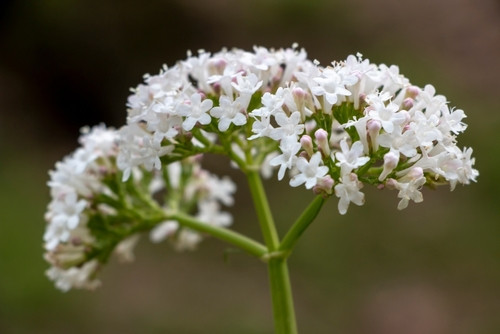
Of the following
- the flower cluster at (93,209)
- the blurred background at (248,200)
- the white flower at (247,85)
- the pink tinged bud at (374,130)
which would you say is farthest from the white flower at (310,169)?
the blurred background at (248,200)

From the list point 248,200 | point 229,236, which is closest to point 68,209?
point 229,236

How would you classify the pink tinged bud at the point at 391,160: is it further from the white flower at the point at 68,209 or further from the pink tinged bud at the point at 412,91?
the white flower at the point at 68,209

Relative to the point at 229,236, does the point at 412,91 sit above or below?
above

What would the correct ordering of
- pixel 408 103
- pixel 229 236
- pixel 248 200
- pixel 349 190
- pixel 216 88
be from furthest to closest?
pixel 248 200 → pixel 229 236 → pixel 216 88 → pixel 408 103 → pixel 349 190

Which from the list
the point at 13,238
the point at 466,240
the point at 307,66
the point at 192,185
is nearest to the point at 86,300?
the point at 13,238

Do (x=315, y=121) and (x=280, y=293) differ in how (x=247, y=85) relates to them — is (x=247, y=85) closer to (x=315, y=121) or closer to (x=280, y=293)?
(x=315, y=121)

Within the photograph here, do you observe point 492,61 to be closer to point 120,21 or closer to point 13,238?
point 120,21
